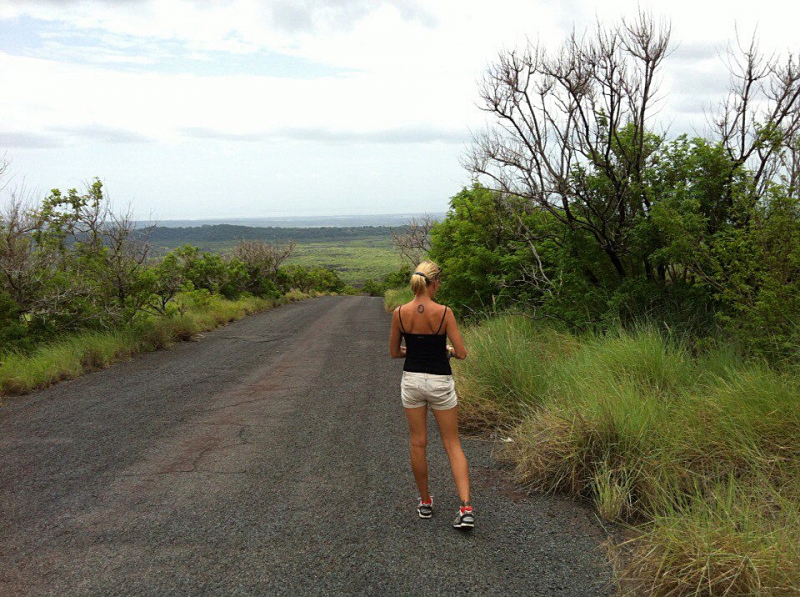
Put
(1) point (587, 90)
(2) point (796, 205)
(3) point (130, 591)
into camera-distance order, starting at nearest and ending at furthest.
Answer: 1. (3) point (130, 591)
2. (2) point (796, 205)
3. (1) point (587, 90)

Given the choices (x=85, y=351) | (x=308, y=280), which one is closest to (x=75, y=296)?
(x=85, y=351)

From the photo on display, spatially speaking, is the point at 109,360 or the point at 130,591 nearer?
the point at 130,591

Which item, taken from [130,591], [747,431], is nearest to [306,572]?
[130,591]

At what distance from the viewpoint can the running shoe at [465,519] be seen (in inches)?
163

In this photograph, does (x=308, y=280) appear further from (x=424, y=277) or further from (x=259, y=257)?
(x=424, y=277)

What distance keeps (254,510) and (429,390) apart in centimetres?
179

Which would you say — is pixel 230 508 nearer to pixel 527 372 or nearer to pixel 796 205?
pixel 527 372

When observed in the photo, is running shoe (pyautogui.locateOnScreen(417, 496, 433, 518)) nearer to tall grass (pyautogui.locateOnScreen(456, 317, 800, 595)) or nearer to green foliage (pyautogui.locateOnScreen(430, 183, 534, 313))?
tall grass (pyautogui.locateOnScreen(456, 317, 800, 595))

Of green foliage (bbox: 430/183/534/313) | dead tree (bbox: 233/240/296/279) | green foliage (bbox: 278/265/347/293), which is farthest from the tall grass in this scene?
green foliage (bbox: 278/265/347/293)

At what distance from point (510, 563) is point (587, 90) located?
835 centimetres

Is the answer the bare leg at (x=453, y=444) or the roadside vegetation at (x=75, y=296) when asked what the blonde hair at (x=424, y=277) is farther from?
the roadside vegetation at (x=75, y=296)

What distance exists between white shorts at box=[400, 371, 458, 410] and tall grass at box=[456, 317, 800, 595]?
134cm

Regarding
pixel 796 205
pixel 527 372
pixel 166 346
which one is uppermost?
pixel 796 205

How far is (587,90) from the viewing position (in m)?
9.65
